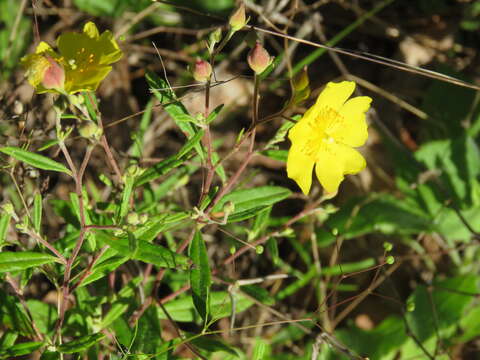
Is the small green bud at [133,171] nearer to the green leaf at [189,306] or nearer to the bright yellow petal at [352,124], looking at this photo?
the green leaf at [189,306]

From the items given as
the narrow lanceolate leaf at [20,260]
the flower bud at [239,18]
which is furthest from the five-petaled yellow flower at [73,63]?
the narrow lanceolate leaf at [20,260]

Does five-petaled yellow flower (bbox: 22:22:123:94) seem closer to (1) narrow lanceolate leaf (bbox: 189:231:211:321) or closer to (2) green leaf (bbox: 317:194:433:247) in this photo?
(1) narrow lanceolate leaf (bbox: 189:231:211:321)

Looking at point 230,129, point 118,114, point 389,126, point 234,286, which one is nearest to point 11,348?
point 234,286

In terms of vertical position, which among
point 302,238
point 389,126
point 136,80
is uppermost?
point 136,80

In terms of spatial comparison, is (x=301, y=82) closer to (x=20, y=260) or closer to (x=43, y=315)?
(x=20, y=260)

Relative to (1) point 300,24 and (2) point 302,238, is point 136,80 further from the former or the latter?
(2) point 302,238

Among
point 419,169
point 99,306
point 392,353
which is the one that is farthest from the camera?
point 419,169
